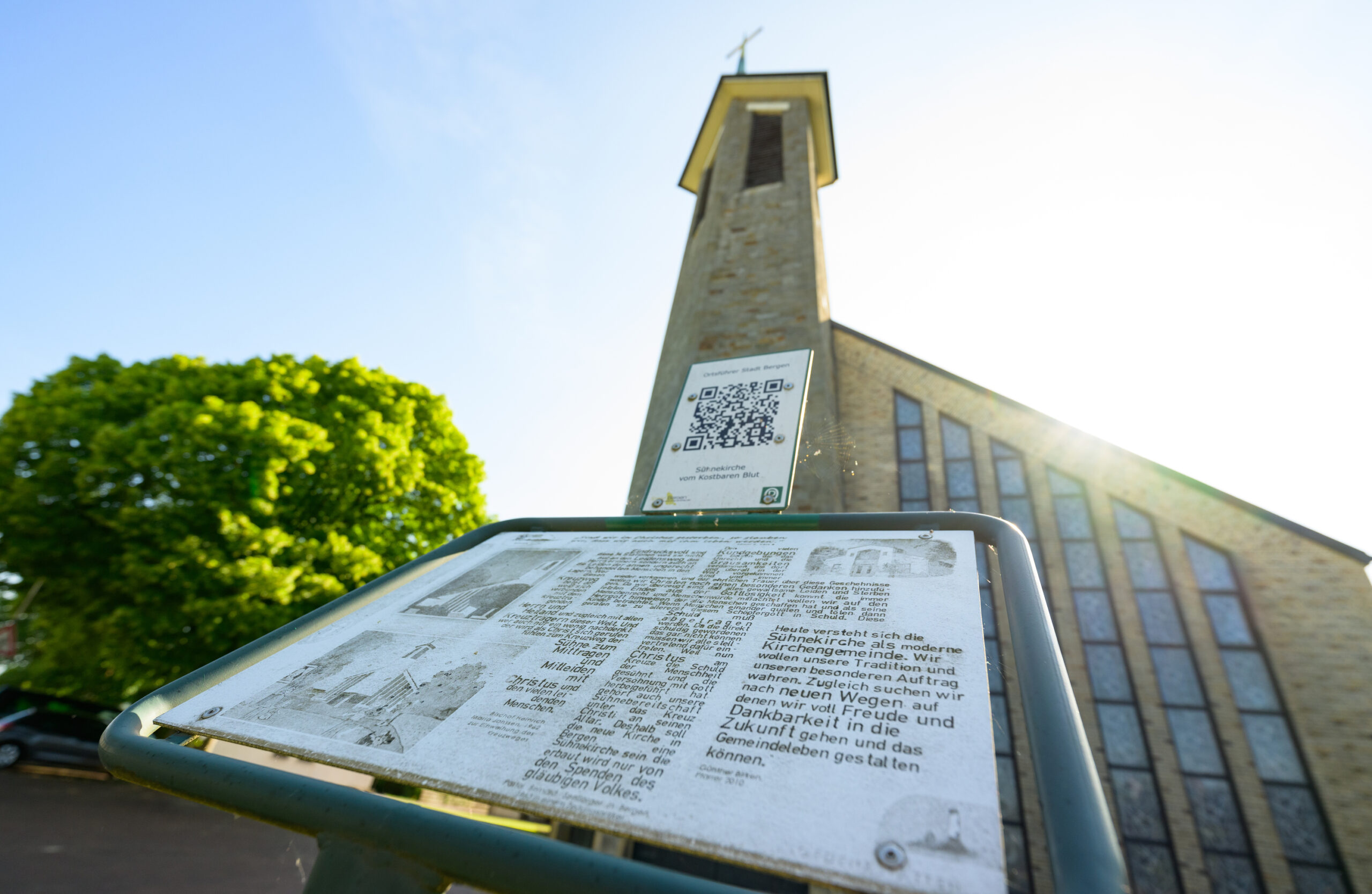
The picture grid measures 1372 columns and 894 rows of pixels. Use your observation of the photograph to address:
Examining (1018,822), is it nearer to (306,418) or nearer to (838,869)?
(838,869)

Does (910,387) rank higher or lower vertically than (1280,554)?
higher

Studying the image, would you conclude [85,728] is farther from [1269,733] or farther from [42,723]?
[1269,733]

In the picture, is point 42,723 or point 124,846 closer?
point 124,846

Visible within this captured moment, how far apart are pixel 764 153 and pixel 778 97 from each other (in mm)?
1675

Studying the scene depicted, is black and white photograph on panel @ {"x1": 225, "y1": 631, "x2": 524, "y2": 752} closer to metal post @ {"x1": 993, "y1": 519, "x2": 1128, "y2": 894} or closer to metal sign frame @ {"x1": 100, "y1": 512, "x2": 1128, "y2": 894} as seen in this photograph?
metal sign frame @ {"x1": 100, "y1": 512, "x2": 1128, "y2": 894}

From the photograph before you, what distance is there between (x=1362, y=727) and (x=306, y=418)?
15.6 meters

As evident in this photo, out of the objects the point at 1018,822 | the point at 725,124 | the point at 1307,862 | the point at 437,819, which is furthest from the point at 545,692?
the point at 725,124

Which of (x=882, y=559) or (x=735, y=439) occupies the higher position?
(x=735, y=439)

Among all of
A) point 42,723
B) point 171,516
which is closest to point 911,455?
point 171,516

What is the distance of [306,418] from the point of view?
11.4m

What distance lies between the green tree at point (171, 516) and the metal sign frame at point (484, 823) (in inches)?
383

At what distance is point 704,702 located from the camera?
1346 mm

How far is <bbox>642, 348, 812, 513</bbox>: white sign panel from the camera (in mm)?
2934

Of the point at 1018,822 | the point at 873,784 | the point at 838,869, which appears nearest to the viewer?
the point at 838,869
